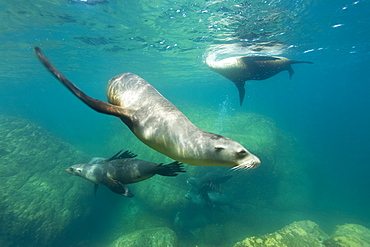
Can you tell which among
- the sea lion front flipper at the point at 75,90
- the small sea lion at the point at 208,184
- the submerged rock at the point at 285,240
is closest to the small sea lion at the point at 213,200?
the small sea lion at the point at 208,184

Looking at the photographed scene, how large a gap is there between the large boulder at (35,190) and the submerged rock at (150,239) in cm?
273

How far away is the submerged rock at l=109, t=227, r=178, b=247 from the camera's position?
5.55 meters

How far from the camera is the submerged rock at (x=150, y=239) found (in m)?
5.55

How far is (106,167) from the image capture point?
4605 millimetres

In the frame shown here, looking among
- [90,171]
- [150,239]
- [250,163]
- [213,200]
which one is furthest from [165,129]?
[213,200]

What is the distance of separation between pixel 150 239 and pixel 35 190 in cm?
522

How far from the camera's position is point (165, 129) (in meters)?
2.19

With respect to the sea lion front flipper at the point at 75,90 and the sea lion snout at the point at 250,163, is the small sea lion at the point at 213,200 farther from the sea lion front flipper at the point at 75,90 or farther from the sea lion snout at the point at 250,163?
the sea lion front flipper at the point at 75,90

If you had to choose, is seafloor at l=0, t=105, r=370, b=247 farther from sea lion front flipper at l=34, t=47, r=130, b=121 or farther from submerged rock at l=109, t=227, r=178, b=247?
sea lion front flipper at l=34, t=47, r=130, b=121

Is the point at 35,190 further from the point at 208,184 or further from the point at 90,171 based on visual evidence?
the point at 208,184

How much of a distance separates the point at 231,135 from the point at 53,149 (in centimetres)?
989

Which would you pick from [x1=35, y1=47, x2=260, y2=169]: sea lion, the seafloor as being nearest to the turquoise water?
the seafloor

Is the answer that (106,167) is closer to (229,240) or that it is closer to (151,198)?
(151,198)

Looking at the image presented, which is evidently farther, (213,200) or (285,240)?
(213,200)
